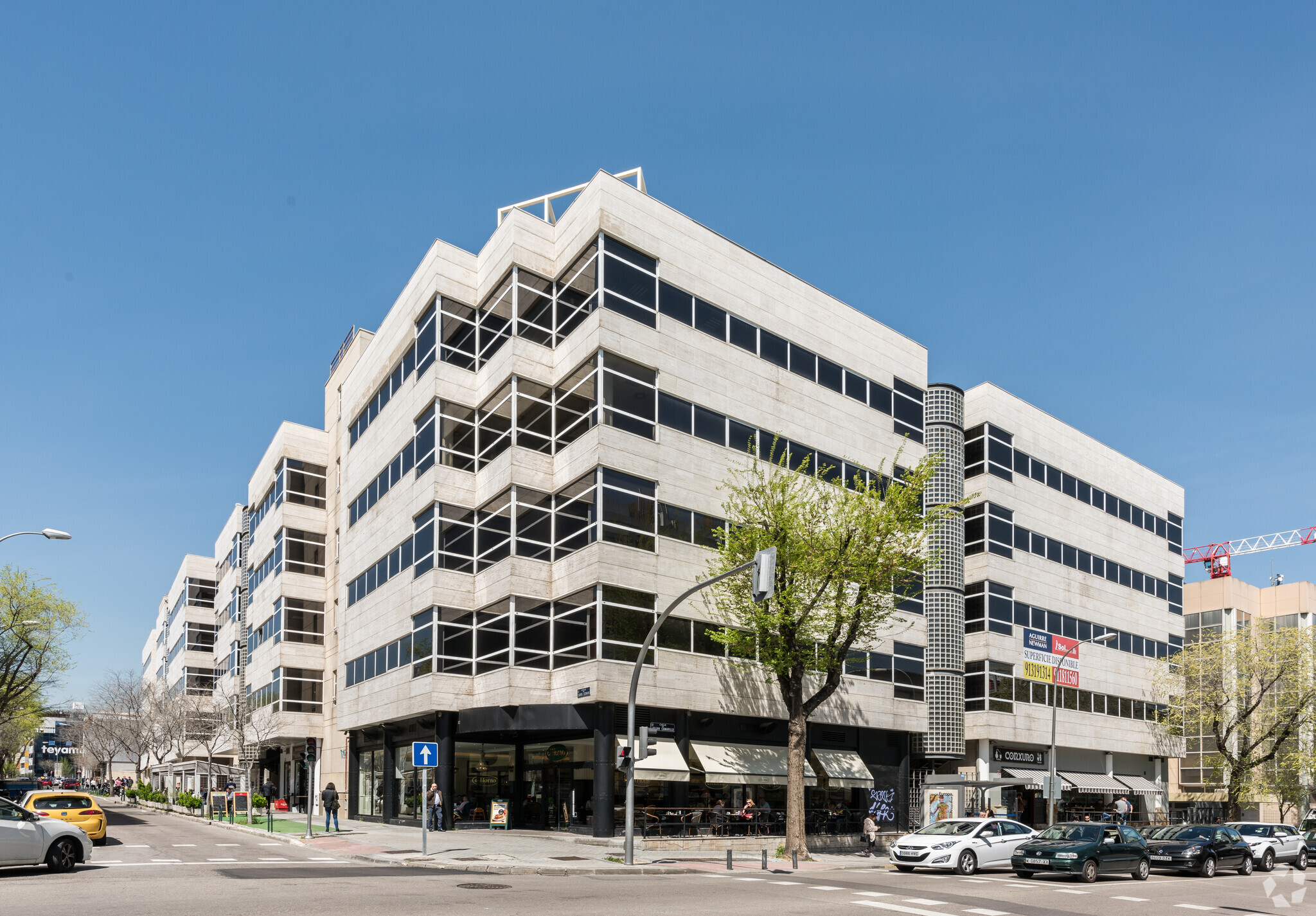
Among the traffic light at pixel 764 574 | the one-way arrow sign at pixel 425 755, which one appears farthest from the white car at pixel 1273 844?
the one-way arrow sign at pixel 425 755

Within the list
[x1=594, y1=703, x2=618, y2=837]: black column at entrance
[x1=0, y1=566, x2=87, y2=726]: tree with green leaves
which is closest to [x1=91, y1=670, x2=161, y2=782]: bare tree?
[x1=0, y1=566, x2=87, y2=726]: tree with green leaves

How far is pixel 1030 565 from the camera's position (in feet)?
184

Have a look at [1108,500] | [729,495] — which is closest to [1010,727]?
[1108,500]

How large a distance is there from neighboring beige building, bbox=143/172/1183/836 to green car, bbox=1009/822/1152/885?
1229 centimetres

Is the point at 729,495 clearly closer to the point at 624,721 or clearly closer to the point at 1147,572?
the point at 624,721

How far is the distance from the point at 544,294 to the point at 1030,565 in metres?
29.8

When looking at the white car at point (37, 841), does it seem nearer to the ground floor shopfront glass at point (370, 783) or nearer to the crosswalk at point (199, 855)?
the crosswalk at point (199, 855)

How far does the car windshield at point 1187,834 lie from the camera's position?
31.8 meters

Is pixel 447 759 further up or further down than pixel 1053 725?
further down

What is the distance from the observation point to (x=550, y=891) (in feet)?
67.6

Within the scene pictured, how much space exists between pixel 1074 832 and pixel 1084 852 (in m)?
0.99

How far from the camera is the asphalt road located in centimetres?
1723

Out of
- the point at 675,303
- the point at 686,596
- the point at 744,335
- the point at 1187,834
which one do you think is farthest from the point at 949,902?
the point at 744,335

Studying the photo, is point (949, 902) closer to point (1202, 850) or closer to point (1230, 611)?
point (1202, 850)
